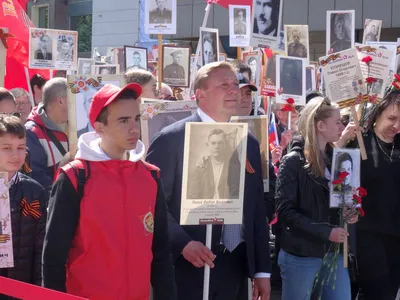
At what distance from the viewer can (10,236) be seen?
3314mm

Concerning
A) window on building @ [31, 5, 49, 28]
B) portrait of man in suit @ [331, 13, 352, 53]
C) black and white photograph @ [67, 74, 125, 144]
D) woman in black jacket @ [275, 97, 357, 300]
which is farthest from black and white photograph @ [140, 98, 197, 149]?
window on building @ [31, 5, 49, 28]

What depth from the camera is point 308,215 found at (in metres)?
4.48

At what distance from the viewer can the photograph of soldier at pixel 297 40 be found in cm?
975

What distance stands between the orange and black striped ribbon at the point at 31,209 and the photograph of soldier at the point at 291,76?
463cm

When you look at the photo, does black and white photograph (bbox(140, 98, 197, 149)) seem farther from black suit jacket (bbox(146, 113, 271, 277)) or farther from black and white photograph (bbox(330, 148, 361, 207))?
black and white photograph (bbox(330, 148, 361, 207))

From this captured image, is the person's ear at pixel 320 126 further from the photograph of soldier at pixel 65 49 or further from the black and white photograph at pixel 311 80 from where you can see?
the black and white photograph at pixel 311 80

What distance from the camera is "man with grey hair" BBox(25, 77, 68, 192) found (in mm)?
5164

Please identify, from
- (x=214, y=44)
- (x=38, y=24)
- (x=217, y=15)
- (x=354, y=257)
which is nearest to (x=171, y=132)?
A: (x=354, y=257)

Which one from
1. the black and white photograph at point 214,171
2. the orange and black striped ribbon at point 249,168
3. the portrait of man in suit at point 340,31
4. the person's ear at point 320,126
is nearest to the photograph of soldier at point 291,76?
the portrait of man in suit at point 340,31

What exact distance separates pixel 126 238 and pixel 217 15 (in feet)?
97.2

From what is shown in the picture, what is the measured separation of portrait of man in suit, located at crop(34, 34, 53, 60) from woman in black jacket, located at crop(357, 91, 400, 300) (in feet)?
16.8

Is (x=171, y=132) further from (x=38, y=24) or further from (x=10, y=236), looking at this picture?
(x=38, y=24)

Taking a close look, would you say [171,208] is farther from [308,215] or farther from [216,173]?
[308,215]

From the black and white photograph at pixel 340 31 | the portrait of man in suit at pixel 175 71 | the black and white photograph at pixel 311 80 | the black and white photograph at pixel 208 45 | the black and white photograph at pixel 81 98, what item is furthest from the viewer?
the black and white photograph at pixel 311 80
